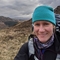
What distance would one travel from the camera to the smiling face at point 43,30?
3398 mm

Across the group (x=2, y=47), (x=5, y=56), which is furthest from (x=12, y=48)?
(x=5, y=56)

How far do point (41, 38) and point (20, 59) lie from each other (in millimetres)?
497

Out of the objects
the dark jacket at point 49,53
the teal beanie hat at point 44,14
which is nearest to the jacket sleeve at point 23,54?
the dark jacket at point 49,53

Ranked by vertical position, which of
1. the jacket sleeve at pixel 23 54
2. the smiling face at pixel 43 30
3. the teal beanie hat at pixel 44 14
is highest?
the teal beanie hat at pixel 44 14

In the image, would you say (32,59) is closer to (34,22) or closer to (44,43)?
(44,43)

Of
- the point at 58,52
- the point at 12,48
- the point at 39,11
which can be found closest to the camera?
the point at 58,52

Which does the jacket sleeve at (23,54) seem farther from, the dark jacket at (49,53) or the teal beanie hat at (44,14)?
the teal beanie hat at (44,14)

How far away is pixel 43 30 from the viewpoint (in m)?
3.39

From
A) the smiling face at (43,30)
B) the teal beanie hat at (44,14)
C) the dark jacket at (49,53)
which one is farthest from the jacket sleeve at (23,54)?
the teal beanie hat at (44,14)

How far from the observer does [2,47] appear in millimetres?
16891

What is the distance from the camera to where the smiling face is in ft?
11.1

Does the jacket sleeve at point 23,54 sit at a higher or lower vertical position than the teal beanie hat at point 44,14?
lower

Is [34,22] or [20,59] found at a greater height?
[34,22]

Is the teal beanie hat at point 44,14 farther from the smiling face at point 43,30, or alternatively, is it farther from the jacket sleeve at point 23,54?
the jacket sleeve at point 23,54
